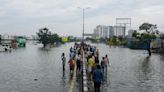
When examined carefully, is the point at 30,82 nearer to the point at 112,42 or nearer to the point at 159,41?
the point at 159,41

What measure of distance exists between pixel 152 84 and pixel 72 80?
511cm

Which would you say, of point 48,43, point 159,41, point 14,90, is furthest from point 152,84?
point 48,43

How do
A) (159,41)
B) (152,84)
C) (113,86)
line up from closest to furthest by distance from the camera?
(113,86) < (152,84) < (159,41)

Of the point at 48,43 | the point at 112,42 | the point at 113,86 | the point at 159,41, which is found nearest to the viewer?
the point at 113,86

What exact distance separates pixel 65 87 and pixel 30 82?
328cm

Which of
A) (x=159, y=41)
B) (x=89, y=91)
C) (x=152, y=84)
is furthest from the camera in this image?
(x=159, y=41)

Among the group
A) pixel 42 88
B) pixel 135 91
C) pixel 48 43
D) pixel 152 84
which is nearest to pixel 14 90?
pixel 42 88

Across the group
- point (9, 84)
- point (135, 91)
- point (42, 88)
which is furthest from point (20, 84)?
point (135, 91)

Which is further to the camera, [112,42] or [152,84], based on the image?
[112,42]

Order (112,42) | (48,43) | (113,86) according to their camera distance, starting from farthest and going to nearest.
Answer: (112,42)
(48,43)
(113,86)

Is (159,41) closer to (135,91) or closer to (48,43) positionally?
(48,43)

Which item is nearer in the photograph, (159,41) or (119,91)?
(119,91)

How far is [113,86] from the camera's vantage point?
830 inches

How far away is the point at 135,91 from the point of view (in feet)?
63.5
